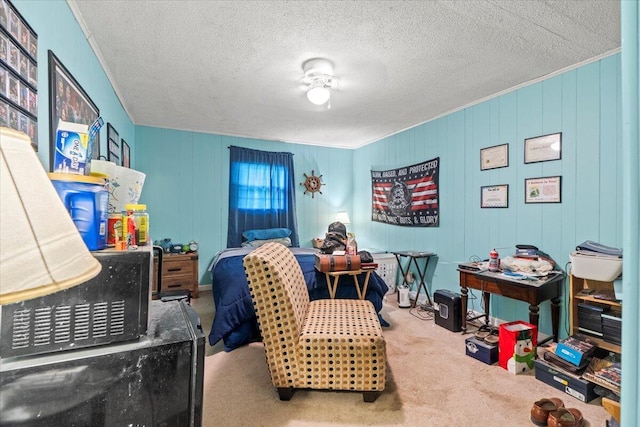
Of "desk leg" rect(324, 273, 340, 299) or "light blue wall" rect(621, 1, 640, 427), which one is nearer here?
"light blue wall" rect(621, 1, 640, 427)

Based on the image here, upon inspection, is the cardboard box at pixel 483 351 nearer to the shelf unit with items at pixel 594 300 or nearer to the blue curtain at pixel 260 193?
the shelf unit with items at pixel 594 300

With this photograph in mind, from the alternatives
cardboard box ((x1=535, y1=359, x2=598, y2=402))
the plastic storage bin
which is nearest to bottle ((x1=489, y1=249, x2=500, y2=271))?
the plastic storage bin

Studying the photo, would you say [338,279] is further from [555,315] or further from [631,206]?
[631,206]

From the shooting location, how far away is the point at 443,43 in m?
2.16

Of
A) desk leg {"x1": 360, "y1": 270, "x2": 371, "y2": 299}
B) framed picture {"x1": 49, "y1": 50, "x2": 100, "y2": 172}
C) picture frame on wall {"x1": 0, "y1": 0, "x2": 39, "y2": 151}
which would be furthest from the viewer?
desk leg {"x1": 360, "y1": 270, "x2": 371, "y2": 299}

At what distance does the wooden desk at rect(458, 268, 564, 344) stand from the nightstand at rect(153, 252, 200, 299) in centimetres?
334

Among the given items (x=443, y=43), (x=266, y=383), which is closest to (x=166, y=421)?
(x=266, y=383)

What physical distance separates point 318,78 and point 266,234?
2.69 meters

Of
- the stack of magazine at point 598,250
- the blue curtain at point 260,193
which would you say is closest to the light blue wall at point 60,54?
the blue curtain at point 260,193

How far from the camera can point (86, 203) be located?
0.98m

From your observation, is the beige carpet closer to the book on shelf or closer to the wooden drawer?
the book on shelf

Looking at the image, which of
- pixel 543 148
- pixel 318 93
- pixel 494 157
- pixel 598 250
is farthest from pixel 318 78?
pixel 598 250

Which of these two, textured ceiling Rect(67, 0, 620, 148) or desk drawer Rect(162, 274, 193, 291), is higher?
textured ceiling Rect(67, 0, 620, 148)

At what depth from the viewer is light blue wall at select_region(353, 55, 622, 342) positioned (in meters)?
2.36
